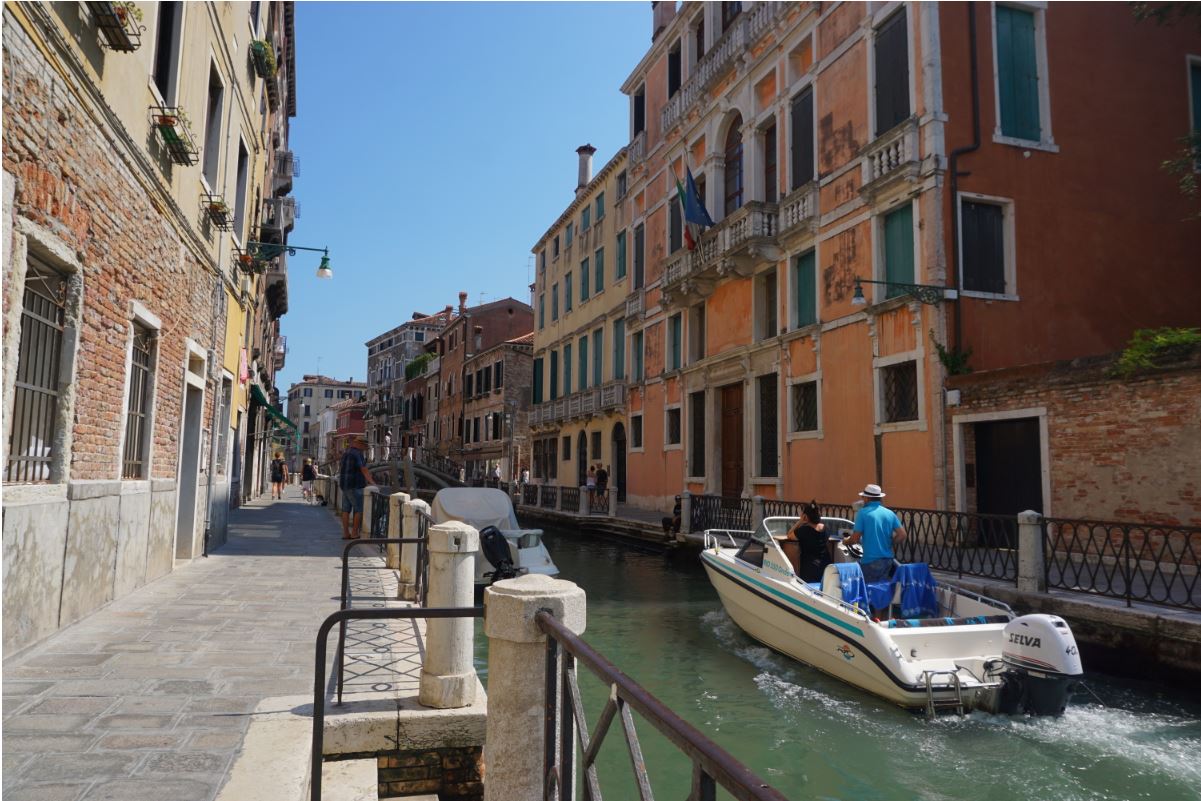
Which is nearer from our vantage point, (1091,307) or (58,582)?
(58,582)

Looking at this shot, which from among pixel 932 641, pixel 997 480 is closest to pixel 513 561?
pixel 932 641

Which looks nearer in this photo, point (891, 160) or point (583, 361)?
point (891, 160)

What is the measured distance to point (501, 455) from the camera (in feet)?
130

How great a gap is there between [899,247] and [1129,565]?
677cm

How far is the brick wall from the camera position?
942 centimetres

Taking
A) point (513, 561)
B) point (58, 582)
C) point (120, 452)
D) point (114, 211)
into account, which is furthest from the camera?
point (513, 561)

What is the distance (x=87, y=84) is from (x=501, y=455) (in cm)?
3460

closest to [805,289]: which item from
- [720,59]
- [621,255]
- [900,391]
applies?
[900,391]

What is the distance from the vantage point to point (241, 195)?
12.9 metres

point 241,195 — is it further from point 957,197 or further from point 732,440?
point 732,440

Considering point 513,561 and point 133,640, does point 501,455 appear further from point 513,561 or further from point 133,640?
point 133,640

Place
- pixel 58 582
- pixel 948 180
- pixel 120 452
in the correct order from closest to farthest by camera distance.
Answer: pixel 58 582 → pixel 120 452 → pixel 948 180

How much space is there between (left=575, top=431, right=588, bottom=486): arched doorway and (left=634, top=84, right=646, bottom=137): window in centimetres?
1052

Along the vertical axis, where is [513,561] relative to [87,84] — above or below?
below
